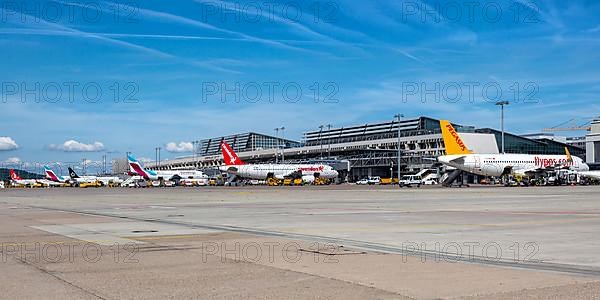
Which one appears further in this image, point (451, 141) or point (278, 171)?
point (278, 171)

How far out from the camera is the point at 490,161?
91438mm

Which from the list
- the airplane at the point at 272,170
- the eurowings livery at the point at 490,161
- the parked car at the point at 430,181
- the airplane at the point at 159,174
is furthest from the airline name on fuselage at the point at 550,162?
the airplane at the point at 159,174

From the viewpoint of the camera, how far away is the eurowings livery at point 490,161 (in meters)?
89.9

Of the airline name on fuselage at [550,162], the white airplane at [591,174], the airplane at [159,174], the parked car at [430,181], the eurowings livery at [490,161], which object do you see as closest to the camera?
the eurowings livery at [490,161]

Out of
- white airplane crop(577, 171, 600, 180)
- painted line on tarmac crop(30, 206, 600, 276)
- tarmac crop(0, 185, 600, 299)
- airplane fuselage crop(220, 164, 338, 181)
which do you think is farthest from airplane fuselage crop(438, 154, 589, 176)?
Result: painted line on tarmac crop(30, 206, 600, 276)

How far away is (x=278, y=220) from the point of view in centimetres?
2300

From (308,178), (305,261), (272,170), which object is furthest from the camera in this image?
(272,170)

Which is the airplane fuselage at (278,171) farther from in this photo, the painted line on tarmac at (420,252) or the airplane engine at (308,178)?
the painted line on tarmac at (420,252)

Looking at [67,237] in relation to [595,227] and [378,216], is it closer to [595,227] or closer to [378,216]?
[378,216]

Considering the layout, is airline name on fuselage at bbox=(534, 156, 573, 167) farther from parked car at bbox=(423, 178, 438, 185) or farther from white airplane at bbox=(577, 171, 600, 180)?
parked car at bbox=(423, 178, 438, 185)

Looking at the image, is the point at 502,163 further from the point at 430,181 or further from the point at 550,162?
the point at 430,181

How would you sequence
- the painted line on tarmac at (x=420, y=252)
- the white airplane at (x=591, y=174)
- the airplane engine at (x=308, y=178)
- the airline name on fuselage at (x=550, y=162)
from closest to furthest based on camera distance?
the painted line on tarmac at (x=420, y=252) → the airline name on fuselage at (x=550, y=162) → the white airplane at (x=591, y=174) → the airplane engine at (x=308, y=178)

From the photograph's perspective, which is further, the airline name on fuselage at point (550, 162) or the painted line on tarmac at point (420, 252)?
the airline name on fuselage at point (550, 162)

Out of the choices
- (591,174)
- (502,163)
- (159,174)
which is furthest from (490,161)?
(159,174)
